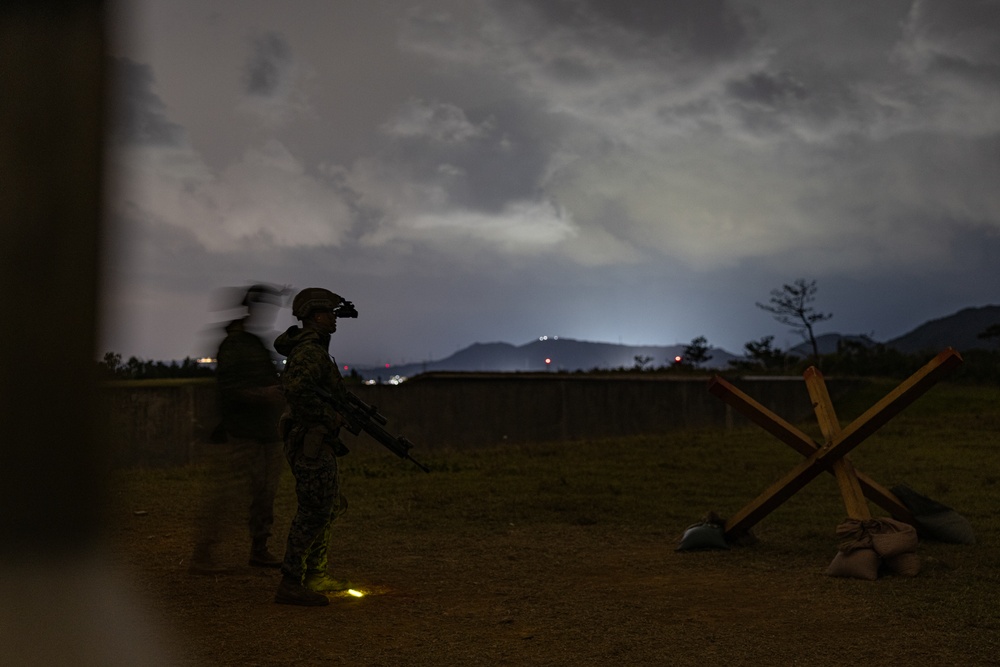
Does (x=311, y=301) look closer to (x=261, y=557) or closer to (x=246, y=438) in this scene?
(x=246, y=438)

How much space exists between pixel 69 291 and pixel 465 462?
1452 centimetres

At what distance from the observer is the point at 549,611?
20.3 feet

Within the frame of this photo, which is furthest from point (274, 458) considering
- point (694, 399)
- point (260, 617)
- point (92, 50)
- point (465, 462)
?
point (694, 399)

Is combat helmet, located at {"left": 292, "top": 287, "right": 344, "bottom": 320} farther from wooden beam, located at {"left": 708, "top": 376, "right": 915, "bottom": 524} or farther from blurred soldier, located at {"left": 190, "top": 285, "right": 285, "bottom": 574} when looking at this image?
wooden beam, located at {"left": 708, "top": 376, "right": 915, "bottom": 524}

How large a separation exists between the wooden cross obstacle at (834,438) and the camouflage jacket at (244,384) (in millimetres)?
3731

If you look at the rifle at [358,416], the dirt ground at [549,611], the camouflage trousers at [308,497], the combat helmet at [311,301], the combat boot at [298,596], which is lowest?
the dirt ground at [549,611]

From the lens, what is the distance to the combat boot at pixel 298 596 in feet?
20.4

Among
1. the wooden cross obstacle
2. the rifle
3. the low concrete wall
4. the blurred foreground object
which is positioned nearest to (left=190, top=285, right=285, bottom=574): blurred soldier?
the rifle

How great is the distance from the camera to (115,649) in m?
3.45

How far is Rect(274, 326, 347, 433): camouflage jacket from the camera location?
6.18m

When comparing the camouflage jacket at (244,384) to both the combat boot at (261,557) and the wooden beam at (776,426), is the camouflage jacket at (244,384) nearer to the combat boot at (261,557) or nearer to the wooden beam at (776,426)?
the combat boot at (261,557)

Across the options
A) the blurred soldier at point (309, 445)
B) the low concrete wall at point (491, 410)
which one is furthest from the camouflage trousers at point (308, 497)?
the low concrete wall at point (491, 410)

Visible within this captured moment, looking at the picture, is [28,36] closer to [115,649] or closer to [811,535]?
[115,649]

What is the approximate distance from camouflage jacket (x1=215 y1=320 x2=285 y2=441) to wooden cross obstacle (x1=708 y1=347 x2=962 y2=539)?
3.73 meters
